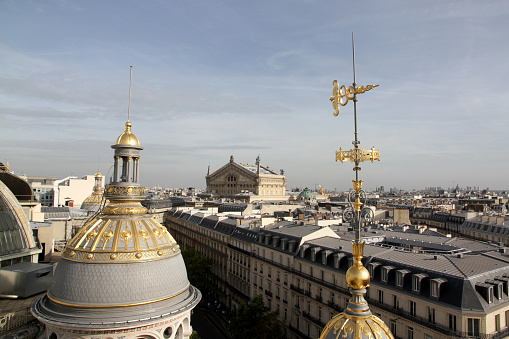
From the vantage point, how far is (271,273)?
46.2 meters

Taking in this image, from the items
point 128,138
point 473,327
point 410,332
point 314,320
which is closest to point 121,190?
point 128,138

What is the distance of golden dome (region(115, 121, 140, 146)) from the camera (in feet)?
68.1

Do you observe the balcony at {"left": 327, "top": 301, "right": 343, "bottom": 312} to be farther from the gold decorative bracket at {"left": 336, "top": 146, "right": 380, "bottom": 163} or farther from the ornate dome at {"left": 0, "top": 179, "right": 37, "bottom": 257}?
the gold decorative bracket at {"left": 336, "top": 146, "right": 380, "bottom": 163}

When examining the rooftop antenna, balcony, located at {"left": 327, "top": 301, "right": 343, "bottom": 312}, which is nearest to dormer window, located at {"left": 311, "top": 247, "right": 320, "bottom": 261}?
balcony, located at {"left": 327, "top": 301, "right": 343, "bottom": 312}

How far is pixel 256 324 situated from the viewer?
3922cm

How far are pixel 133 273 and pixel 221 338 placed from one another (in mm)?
32549

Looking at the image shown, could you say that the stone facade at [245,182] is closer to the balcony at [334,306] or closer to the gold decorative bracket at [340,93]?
the balcony at [334,306]

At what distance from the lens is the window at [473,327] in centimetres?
2439

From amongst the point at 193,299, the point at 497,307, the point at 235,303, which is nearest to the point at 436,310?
the point at 497,307

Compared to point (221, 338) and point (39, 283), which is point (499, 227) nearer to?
point (221, 338)

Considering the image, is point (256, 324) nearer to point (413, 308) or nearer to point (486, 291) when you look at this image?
point (413, 308)

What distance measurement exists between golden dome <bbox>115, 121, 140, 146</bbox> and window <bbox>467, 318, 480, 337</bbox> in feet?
75.8

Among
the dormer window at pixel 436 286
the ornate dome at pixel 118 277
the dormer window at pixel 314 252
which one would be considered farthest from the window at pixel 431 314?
the ornate dome at pixel 118 277

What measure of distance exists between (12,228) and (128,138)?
10787mm
